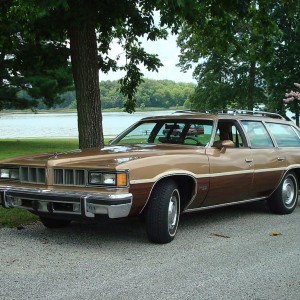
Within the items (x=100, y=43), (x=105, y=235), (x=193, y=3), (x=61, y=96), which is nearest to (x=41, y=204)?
(x=105, y=235)

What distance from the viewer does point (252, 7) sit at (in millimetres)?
12672

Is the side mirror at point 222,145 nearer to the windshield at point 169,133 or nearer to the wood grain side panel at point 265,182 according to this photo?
the windshield at point 169,133

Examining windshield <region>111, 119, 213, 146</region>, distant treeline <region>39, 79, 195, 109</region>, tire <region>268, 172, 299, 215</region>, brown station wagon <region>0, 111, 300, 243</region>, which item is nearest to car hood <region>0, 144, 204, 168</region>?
brown station wagon <region>0, 111, 300, 243</region>

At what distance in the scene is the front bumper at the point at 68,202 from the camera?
18.7 ft

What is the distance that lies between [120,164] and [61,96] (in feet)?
75.0

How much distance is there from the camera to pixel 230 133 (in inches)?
310

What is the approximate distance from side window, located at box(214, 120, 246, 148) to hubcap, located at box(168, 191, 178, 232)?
1.41 m

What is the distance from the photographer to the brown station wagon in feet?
19.4

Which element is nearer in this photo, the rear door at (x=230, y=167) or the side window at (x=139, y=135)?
the rear door at (x=230, y=167)

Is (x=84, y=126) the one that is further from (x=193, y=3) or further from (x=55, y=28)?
(x=193, y=3)

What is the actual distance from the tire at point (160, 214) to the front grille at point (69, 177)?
79 centimetres

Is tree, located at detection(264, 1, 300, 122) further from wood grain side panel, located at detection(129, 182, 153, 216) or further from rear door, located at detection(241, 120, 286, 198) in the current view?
wood grain side panel, located at detection(129, 182, 153, 216)

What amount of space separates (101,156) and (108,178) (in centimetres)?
54

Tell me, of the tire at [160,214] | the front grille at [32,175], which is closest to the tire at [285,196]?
the tire at [160,214]
